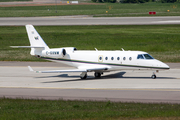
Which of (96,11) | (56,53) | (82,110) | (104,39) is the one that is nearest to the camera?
(82,110)

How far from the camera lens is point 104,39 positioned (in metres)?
61.2

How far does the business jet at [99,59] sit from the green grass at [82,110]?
31.4 ft

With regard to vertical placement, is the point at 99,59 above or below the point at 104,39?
below

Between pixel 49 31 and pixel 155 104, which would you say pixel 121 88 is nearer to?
pixel 155 104

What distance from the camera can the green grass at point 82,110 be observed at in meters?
16.6

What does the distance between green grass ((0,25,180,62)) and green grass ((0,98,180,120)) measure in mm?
23588

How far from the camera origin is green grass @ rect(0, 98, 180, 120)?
16.6 metres

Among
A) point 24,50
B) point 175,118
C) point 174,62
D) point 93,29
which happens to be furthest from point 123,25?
point 175,118

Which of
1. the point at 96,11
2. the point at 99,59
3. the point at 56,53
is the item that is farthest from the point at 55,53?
the point at 96,11

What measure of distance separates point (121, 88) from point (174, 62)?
54.5 feet

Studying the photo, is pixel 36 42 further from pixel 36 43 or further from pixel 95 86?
pixel 95 86

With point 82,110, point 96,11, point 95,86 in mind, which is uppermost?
point 96,11

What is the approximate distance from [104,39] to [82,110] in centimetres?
4330

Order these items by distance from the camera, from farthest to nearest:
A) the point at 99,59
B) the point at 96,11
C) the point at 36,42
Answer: the point at 96,11 < the point at 36,42 < the point at 99,59
